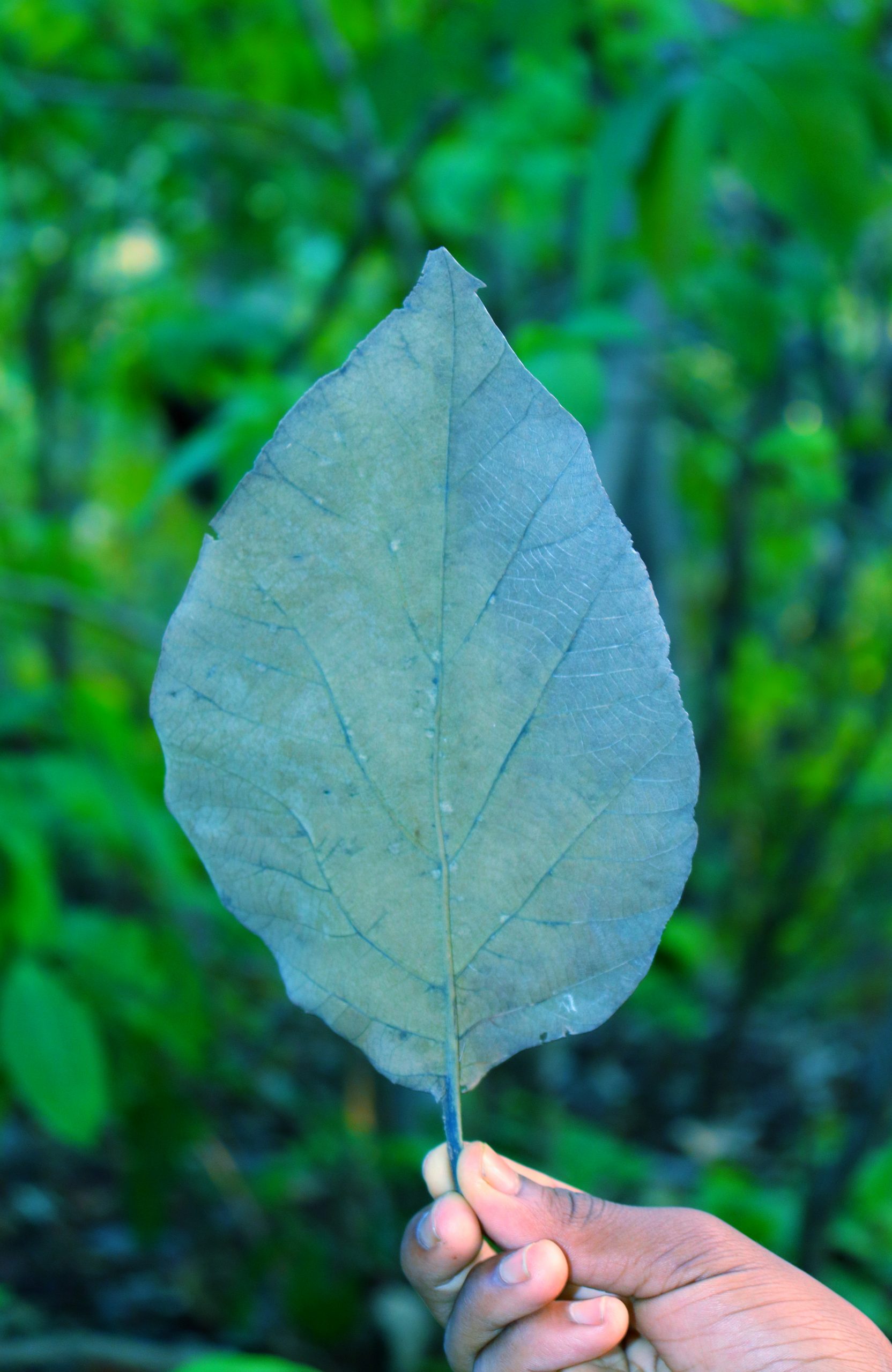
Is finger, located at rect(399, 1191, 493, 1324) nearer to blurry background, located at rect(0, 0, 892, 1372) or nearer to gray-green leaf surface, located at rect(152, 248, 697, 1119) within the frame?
gray-green leaf surface, located at rect(152, 248, 697, 1119)

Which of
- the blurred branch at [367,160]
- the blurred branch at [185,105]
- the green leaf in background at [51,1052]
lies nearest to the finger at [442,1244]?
the green leaf in background at [51,1052]

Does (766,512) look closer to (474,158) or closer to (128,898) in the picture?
(474,158)

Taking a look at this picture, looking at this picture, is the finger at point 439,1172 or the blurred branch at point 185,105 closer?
the finger at point 439,1172

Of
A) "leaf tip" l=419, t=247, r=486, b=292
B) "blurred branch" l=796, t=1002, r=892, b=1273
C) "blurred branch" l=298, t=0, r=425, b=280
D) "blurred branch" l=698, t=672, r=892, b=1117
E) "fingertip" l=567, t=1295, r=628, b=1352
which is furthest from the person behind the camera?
"blurred branch" l=698, t=672, r=892, b=1117

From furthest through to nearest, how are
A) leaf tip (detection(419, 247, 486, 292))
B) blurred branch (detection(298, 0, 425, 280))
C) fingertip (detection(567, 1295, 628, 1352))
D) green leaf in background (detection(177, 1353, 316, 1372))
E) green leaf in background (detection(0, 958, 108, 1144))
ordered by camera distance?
blurred branch (detection(298, 0, 425, 280)), green leaf in background (detection(0, 958, 108, 1144)), green leaf in background (detection(177, 1353, 316, 1372)), fingertip (detection(567, 1295, 628, 1352)), leaf tip (detection(419, 247, 486, 292))

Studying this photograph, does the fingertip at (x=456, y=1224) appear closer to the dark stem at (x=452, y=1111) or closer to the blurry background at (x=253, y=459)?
the dark stem at (x=452, y=1111)

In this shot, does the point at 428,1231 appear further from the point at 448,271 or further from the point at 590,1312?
the point at 448,271

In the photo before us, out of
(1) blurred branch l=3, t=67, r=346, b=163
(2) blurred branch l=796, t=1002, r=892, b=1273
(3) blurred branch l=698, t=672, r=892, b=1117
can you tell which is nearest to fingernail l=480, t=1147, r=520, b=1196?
(2) blurred branch l=796, t=1002, r=892, b=1273
